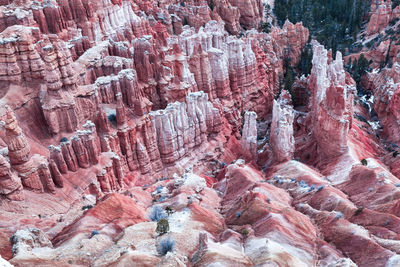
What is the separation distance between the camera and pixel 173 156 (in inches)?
1572

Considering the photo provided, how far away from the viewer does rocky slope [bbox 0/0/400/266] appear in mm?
19797

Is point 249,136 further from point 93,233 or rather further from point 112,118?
point 93,233

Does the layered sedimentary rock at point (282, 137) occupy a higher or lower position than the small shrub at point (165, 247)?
lower

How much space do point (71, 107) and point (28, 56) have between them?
18.1 ft

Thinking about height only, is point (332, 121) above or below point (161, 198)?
above

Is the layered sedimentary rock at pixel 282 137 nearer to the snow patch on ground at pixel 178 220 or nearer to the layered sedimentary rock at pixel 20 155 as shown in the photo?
the snow patch on ground at pixel 178 220

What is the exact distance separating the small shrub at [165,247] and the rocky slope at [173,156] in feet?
0.19

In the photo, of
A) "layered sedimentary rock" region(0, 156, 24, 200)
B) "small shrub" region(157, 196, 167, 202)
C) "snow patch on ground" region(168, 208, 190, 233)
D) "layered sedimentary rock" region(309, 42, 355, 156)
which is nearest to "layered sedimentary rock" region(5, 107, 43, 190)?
"layered sedimentary rock" region(0, 156, 24, 200)

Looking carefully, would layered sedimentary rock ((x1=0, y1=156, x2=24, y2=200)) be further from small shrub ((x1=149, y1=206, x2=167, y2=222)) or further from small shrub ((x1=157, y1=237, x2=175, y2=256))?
small shrub ((x1=157, y1=237, x2=175, y2=256))

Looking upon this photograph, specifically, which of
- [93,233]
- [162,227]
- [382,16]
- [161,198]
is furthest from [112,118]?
[382,16]

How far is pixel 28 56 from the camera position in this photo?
3225cm

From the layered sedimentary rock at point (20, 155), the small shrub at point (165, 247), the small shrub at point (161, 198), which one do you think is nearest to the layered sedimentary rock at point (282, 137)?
the small shrub at point (161, 198)

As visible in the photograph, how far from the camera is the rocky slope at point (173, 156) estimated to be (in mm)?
19797

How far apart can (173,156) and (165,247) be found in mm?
22682
